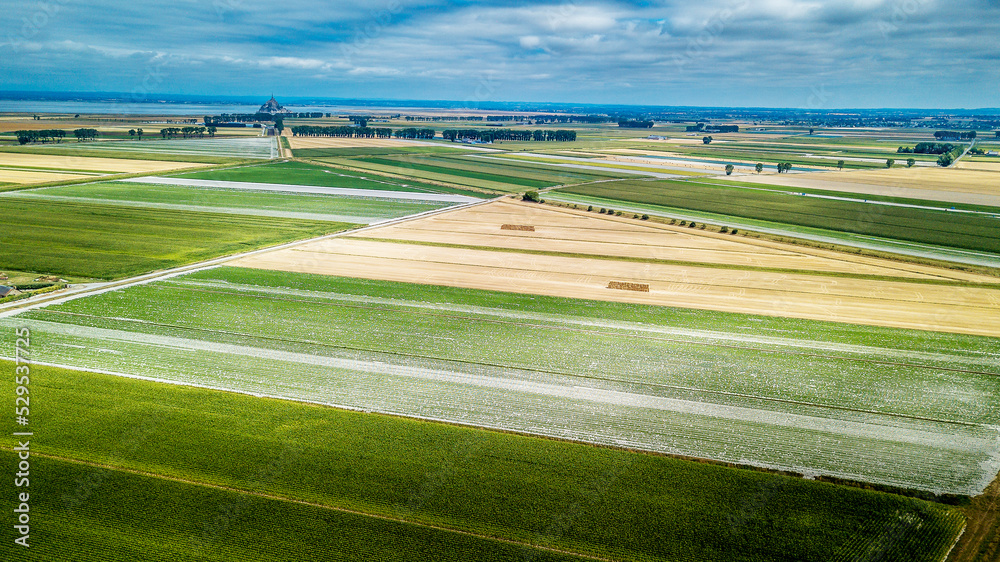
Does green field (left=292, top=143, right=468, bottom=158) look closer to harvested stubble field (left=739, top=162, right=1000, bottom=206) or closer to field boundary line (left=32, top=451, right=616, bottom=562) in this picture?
harvested stubble field (left=739, top=162, right=1000, bottom=206)

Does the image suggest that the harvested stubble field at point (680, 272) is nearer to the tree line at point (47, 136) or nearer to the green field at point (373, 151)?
the green field at point (373, 151)

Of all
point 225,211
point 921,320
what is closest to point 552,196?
point 225,211

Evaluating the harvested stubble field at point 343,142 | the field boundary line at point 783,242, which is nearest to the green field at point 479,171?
the field boundary line at point 783,242

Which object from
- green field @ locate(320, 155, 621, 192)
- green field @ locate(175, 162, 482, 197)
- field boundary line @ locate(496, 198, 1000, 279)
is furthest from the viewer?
green field @ locate(320, 155, 621, 192)

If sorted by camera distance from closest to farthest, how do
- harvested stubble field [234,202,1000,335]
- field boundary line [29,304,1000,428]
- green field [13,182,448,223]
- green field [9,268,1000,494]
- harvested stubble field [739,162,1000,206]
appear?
green field [9,268,1000,494], field boundary line [29,304,1000,428], harvested stubble field [234,202,1000,335], green field [13,182,448,223], harvested stubble field [739,162,1000,206]

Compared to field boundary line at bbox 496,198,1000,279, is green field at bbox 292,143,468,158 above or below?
above

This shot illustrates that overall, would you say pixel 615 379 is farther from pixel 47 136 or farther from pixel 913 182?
pixel 47 136

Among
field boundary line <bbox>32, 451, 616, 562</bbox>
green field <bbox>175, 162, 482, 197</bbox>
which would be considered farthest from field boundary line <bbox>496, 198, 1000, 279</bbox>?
field boundary line <bbox>32, 451, 616, 562</bbox>
